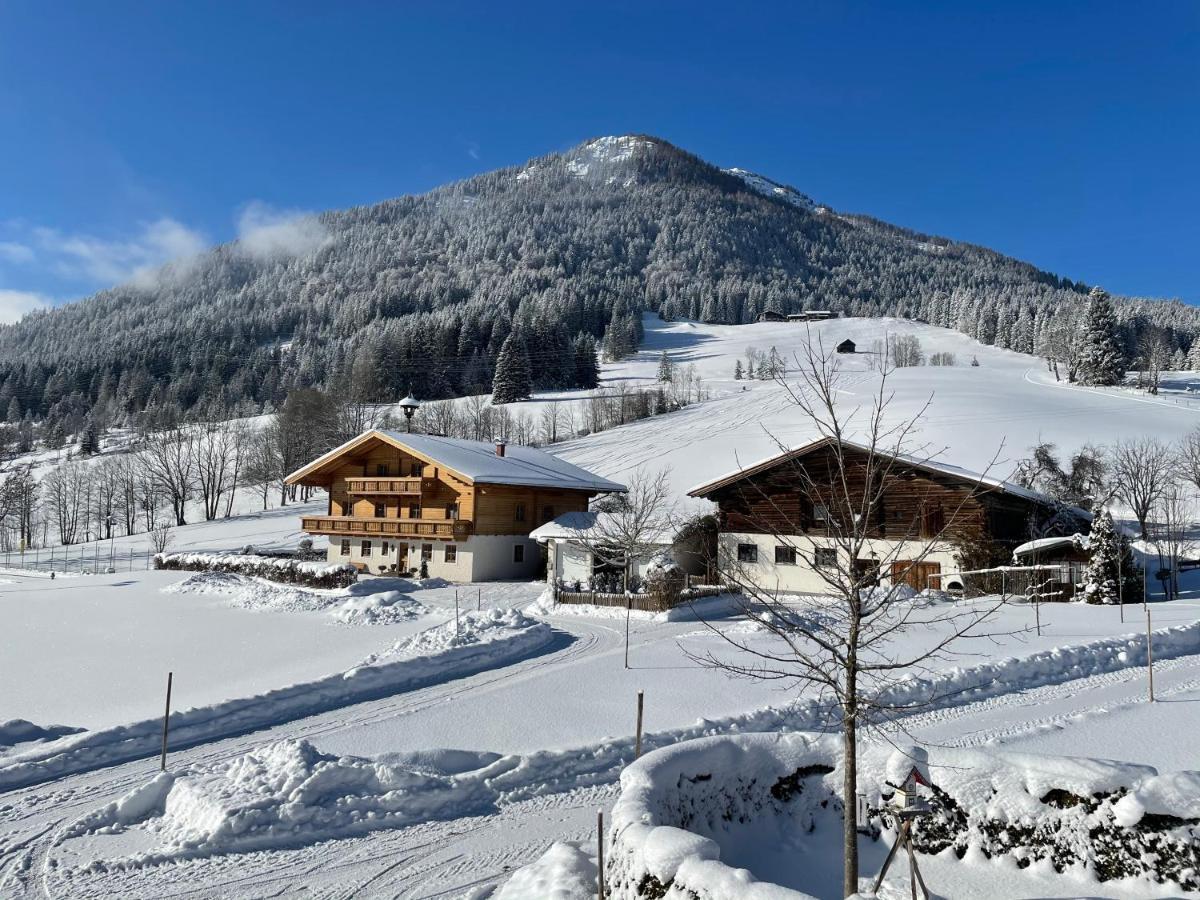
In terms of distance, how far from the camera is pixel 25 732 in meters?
13.2

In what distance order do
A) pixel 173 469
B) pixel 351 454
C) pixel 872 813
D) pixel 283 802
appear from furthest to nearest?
pixel 173 469
pixel 351 454
pixel 283 802
pixel 872 813

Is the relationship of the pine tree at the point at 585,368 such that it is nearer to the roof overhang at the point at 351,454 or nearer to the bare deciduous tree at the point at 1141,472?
the roof overhang at the point at 351,454

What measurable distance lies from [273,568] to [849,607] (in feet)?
124

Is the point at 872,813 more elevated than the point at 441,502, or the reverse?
the point at 441,502

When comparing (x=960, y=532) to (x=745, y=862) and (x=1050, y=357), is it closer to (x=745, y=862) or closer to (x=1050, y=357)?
(x=745, y=862)

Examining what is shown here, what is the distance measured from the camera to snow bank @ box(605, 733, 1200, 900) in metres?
5.94

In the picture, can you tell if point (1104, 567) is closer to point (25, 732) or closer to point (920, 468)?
point (920, 468)

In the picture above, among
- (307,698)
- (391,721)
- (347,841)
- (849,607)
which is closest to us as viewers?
(849,607)

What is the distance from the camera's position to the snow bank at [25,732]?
1286 cm

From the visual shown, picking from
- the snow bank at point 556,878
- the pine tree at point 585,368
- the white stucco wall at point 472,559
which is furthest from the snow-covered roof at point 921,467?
the pine tree at point 585,368

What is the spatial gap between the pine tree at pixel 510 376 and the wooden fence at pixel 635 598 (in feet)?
255

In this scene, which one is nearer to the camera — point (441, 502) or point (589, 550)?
point (589, 550)

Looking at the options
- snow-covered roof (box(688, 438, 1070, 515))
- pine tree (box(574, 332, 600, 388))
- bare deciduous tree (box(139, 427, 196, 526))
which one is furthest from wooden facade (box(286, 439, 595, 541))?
pine tree (box(574, 332, 600, 388))

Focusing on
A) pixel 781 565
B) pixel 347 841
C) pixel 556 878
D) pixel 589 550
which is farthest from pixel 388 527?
pixel 556 878
